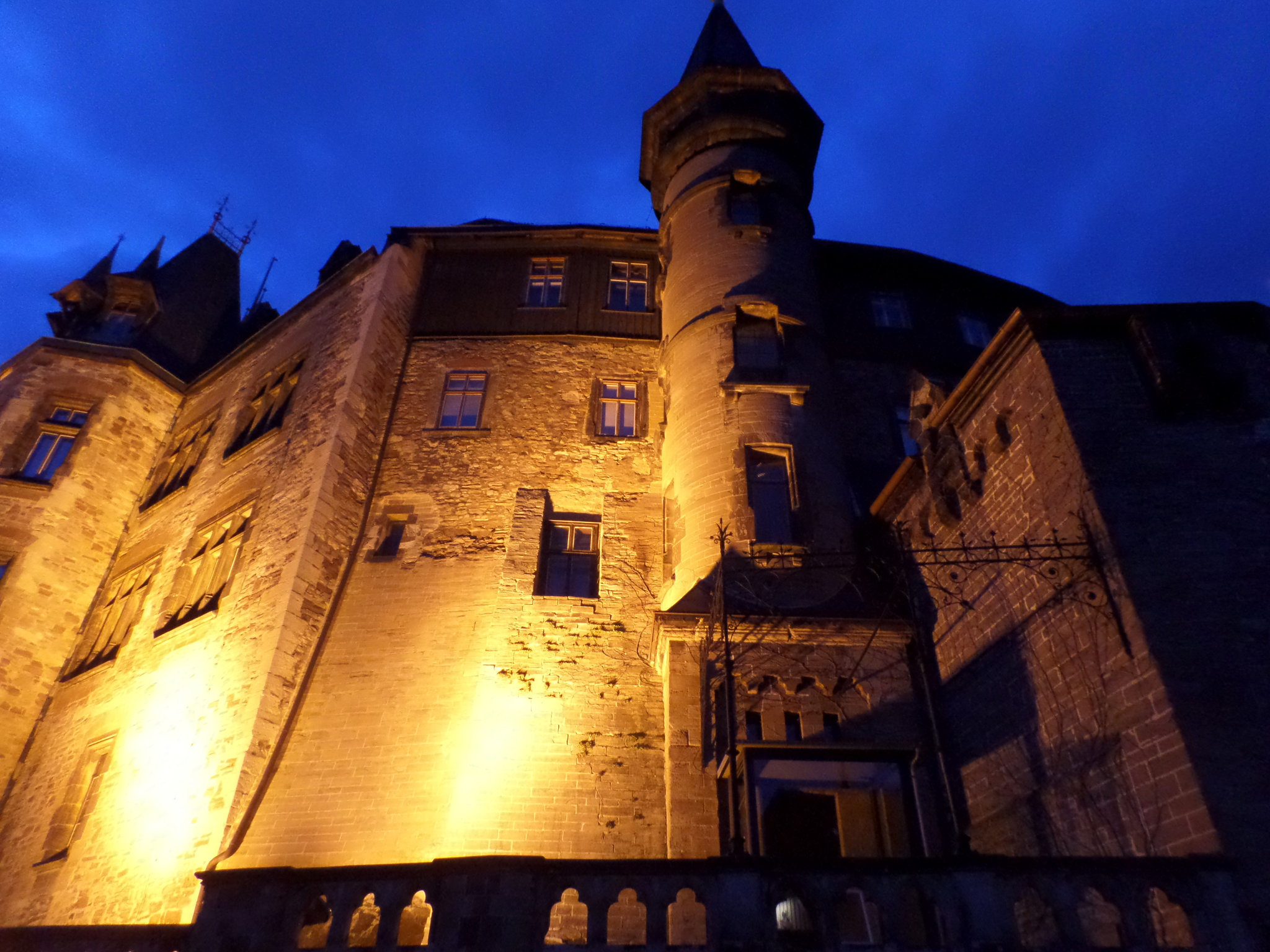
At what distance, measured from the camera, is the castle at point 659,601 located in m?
6.32

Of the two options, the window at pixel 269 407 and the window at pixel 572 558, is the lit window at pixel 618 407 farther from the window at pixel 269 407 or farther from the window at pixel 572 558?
the window at pixel 269 407

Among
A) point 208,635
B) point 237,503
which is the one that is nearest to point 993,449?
point 208,635

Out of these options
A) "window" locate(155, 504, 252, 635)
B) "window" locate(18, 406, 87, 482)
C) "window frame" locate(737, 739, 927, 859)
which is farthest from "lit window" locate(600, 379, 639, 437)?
"window" locate(18, 406, 87, 482)

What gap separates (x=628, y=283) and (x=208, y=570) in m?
9.56

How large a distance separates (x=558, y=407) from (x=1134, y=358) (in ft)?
30.3

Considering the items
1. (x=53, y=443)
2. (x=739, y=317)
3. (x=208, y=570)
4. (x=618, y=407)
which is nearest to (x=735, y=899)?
(x=739, y=317)

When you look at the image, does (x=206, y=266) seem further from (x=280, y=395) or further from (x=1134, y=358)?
(x=1134, y=358)

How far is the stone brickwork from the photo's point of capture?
7.03 m

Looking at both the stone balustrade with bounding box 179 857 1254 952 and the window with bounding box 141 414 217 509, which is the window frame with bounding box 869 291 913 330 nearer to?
the stone balustrade with bounding box 179 857 1254 952

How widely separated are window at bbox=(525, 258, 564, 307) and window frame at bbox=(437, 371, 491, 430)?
2.01 meters

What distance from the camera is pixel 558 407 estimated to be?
50.9ft

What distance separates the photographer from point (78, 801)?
520 inches

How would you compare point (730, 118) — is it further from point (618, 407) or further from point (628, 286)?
point (618, 407)

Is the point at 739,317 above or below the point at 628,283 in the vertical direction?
below
